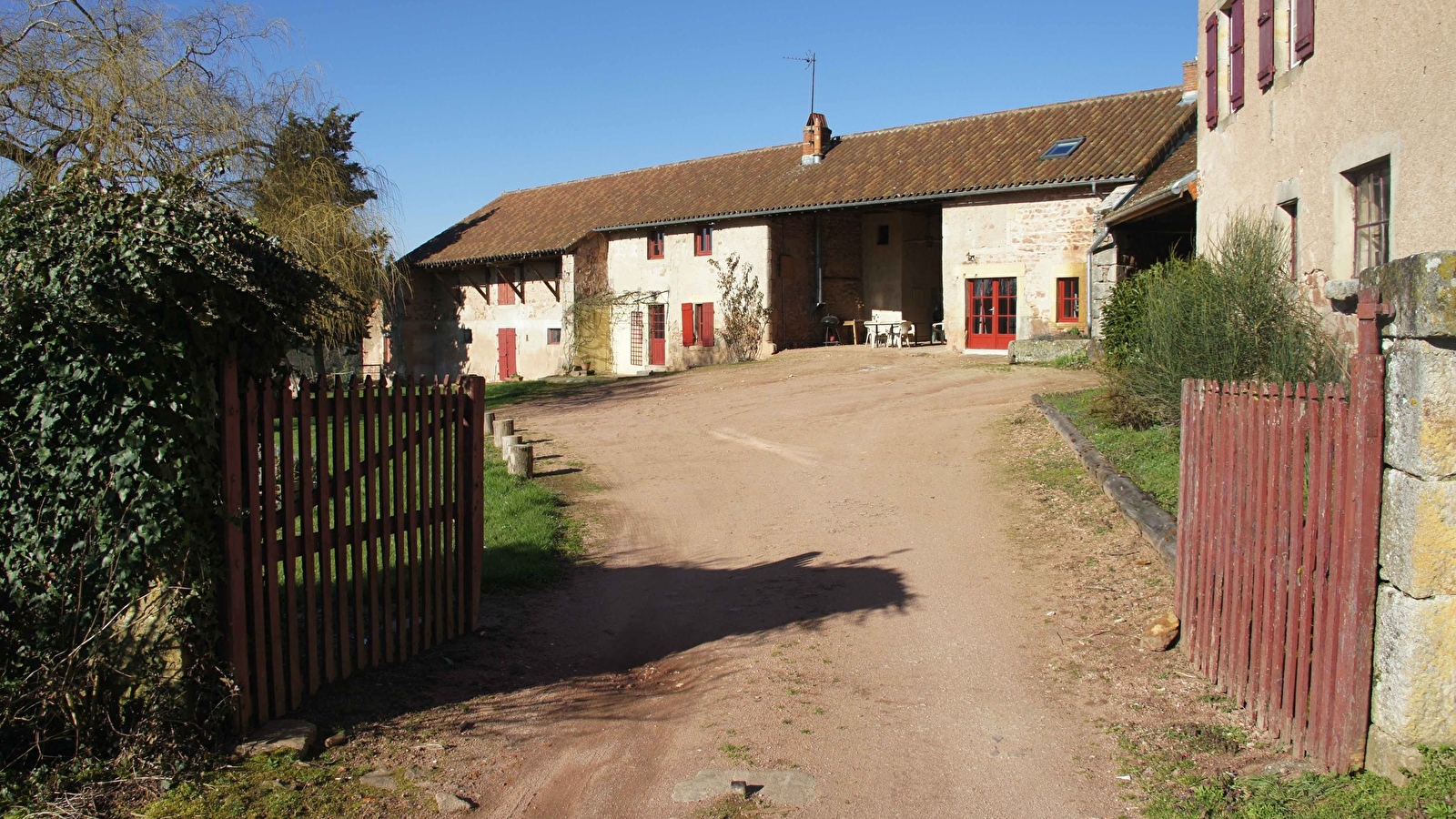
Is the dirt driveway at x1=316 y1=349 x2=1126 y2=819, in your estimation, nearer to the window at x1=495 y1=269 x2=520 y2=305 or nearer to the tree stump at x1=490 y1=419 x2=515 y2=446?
the tree stump at x1=490 y1=419 x2=515 y2=446

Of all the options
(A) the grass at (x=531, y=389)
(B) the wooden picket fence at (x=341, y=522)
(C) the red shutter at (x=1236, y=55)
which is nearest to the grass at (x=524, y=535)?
(B) the wooden picket fence at (x=341, y=522)

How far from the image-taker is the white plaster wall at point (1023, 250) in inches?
885

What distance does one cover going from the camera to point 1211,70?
13977 millimetres

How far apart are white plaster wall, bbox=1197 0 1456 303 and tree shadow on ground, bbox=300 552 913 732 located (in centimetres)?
560

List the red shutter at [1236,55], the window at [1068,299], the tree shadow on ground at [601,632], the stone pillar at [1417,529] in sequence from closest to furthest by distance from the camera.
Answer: the stone pillar at [1417,529] < the tree shadow on ground at [601,632] < the red shutter at [1236,55] < the window at [1068,299]

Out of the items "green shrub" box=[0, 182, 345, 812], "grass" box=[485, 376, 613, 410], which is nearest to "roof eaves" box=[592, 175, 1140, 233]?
"grass" box=[485, 376, 613, 410]

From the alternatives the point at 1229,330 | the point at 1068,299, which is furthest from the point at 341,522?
the point at 1068,299

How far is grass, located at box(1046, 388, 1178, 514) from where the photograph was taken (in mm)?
8250

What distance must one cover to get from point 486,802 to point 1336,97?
1023 centimetres

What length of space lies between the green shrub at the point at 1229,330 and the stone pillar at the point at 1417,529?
5.40m

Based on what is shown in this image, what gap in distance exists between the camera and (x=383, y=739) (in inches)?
185

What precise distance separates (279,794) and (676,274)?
86.0 ft

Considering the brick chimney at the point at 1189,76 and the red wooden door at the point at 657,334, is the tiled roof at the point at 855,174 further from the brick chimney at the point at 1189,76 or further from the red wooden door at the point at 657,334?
the red wooden door at the point at 657,334

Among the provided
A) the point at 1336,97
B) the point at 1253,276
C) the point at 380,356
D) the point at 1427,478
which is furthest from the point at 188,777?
the point at 380,356
